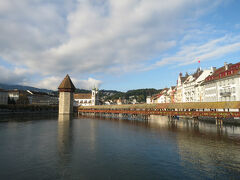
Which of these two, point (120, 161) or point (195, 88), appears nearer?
point (120, 161)

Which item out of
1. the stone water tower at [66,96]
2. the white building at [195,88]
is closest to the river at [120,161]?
the white building at [195,88]

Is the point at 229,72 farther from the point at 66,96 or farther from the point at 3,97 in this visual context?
the point at 3,97

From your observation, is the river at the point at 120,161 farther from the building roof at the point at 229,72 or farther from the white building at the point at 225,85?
the building roof at the point at 229,72

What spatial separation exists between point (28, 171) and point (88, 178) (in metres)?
3.68

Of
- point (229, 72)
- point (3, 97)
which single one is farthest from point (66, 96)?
point (229, 72)

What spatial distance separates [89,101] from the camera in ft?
393

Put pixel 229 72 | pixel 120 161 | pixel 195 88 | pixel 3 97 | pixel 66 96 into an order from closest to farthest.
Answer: pixel 120 161, pixel 229 72, pixel 195 88, pixel 66 96, pixel 3 97

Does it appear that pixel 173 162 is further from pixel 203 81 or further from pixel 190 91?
pixel 190 91

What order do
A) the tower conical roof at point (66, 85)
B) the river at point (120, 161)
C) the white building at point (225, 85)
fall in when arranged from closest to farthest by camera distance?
the river at point (120, 161) < the white building at point (225, 85) < the tower conical roof at point (66, 85)

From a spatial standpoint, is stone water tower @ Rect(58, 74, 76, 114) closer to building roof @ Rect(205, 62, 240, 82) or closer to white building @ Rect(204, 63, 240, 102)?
white building @ Rect(204, 63, 240, 102)

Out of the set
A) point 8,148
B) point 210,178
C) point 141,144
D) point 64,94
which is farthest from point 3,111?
point 210,178

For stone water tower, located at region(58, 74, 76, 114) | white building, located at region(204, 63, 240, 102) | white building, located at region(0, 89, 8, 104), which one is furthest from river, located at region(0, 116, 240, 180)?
white building, located at region(0, 89, 8, 104)

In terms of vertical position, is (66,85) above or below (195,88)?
above

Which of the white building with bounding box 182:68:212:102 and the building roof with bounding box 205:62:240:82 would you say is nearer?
the building roof with bounding box 205:62:240:82
